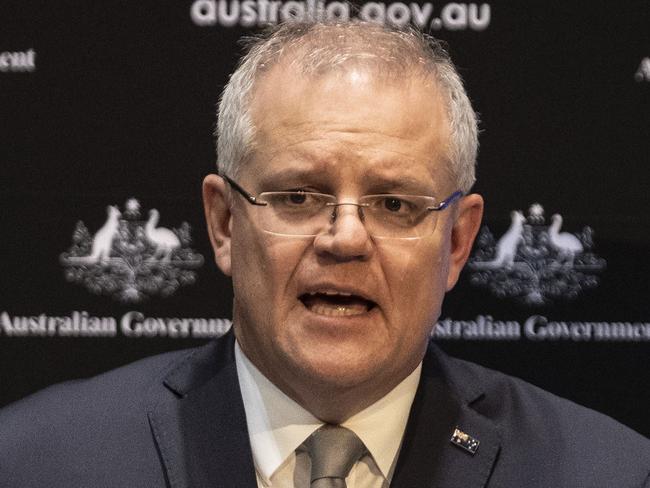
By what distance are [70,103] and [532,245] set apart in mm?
1145

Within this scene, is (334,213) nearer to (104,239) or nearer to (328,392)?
(328,392)

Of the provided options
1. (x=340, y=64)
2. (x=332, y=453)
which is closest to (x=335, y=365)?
(x=332, y=453)

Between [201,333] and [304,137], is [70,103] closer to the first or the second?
[201,333]

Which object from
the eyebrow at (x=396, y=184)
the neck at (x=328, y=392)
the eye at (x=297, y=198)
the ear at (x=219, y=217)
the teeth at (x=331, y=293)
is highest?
the eyebrow at (x=396, y=184)

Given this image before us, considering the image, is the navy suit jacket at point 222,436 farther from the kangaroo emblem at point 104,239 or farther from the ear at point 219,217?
the kangaroo emblem at point 104,239

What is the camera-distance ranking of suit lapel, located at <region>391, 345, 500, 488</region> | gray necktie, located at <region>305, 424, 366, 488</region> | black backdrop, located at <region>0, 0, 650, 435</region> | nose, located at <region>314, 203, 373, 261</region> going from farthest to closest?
1. black backdrop, located at <region>0, 0, 650, 435</region>
2. suit lapel, located at <region>391, 345, 500, 488</region>
3. gray necktie, located at <region>305, 424, 366, 488</region>
4. nose, located at <region>314, 203, 373, 261</region>

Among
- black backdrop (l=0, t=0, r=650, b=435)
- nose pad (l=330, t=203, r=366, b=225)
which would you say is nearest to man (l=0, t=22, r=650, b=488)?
nose pad (l=330, t=203, r=366, b=225)

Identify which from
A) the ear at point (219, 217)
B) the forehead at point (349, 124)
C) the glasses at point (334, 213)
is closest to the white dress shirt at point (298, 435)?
the ear at point (219, 217)

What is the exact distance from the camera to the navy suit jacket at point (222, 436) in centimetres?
209

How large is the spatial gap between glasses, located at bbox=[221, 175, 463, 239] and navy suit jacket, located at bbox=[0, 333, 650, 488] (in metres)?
0.36

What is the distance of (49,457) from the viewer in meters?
2.13

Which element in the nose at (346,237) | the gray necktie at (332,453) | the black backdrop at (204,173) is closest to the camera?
the nose at (346,237)

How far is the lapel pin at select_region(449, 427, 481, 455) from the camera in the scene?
2162 millimetres

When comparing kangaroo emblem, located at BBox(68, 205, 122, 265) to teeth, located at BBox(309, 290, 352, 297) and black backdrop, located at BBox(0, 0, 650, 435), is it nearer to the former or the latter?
black backdrop, located at BBox(0, 0, 650, 435)
